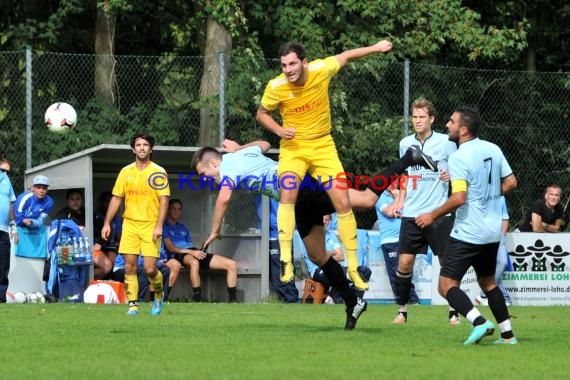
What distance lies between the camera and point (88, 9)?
26266mm

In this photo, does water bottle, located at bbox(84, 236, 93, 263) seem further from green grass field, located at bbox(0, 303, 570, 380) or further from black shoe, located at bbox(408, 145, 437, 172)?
black shoe, located at bbox(408, 145, 437, 172)

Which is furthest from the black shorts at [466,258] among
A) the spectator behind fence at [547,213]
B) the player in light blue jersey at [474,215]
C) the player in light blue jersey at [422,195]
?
the spectator behind fence at [547,213]

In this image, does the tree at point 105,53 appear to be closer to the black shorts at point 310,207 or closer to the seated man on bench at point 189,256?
the seated man on bench at point 189,256

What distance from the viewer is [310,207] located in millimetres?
11680

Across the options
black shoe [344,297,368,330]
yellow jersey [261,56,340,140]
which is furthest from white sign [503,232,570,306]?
yellow jersey [261,56,340,140]

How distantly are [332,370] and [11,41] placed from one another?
18773 millimetres

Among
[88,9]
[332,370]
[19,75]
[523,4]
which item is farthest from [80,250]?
[523,4]

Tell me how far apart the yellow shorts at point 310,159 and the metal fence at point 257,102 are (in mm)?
8734

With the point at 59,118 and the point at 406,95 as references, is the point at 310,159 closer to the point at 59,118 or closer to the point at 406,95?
the point at 59,118

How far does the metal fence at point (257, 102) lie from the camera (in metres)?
20.4

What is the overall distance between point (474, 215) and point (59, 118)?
1002cm

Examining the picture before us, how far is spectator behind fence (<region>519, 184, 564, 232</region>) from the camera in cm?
2067

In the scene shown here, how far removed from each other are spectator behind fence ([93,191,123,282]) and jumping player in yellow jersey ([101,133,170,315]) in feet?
12.9

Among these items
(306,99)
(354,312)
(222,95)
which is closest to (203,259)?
(222,95)
